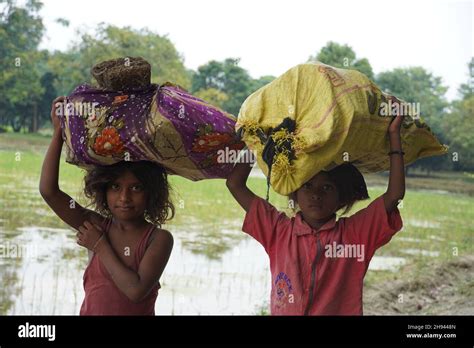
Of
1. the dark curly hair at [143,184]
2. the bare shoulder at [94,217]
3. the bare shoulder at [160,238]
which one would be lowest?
the bare shoulder at [160,238]

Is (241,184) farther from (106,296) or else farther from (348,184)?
(106,296)

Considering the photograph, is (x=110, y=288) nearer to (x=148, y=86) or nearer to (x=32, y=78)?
(x=148, y=86)

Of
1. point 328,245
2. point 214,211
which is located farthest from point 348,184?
point 214,211

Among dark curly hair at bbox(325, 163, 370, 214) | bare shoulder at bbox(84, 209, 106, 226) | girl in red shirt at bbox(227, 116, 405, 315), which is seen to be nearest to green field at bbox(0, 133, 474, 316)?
dark curly hair at bbox(325, 163, 370, 214)

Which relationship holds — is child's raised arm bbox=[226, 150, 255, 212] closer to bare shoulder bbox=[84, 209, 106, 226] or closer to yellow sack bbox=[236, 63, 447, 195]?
yellow sack bbox=[236, 63, 447, 195]

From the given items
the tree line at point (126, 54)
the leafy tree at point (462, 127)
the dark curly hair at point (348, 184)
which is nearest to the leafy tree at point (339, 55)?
the tree line at point (126, 54)

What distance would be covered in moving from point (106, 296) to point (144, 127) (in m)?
0.55

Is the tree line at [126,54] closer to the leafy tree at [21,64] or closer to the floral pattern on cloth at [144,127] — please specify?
the leafy tree at [21,64]

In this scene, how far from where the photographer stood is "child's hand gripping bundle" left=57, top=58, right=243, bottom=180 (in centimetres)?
205

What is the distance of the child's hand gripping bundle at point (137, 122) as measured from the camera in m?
2.05

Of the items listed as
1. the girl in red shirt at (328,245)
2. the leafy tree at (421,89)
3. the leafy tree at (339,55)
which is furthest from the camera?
the leafy tree at (421,89)

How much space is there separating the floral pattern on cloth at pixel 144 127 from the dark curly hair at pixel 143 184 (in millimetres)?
76

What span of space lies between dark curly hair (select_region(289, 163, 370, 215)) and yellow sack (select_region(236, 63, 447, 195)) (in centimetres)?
10

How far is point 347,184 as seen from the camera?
7.51 ft
